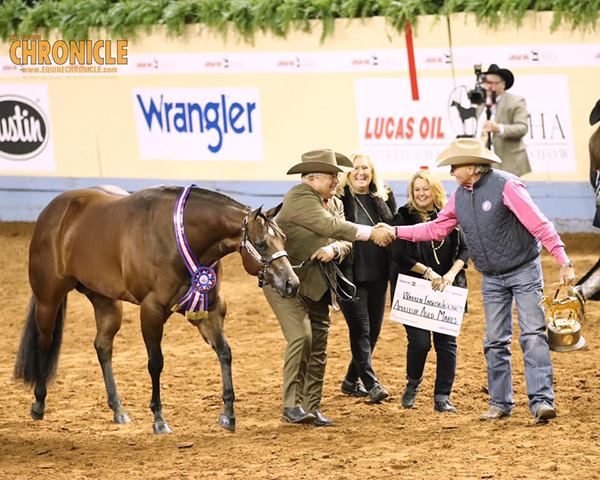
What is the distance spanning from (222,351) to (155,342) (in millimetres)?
467

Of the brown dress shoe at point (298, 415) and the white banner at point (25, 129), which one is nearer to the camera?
the brown dress shoe at point (298, 415)

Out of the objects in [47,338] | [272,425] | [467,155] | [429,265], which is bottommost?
[272,425]

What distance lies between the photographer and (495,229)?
6867 mm

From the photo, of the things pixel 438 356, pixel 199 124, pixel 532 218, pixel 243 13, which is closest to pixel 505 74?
pixel 243 13

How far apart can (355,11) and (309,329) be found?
8.79m

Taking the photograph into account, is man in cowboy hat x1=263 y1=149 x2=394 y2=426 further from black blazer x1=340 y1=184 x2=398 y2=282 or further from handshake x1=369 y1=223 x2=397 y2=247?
black blazer x1=340 y1=184 x2=398 y2=282

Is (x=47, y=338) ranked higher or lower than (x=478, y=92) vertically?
lower

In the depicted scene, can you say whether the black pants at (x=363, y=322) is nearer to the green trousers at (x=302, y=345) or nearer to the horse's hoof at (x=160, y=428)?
the green trousers at (x=302, y=345)

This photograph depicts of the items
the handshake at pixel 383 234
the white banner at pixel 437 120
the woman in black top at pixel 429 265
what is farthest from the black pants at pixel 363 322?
the white banner at pixel 437 120

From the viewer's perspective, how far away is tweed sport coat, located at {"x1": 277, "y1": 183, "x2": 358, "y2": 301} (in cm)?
709

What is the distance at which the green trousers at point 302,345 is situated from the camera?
7164 mm

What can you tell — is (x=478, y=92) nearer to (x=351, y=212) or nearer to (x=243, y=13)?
(x=243, y=13)

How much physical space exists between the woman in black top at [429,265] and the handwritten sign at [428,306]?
3.0 inches

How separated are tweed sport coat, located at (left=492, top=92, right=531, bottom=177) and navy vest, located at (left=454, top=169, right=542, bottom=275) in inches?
241
